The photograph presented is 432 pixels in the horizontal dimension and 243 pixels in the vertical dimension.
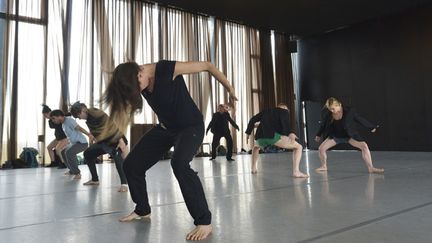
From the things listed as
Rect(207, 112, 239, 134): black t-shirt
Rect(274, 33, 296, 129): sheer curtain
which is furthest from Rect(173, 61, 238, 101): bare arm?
Rect(274, 33, 296, 129): sheer curtain

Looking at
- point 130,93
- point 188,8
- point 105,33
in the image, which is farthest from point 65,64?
point 130,93

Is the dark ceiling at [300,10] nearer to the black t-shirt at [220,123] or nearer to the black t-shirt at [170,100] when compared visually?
the black t-shirt at [220,123]

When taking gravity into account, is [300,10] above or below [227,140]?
above

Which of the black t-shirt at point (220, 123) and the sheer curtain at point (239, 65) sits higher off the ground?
the sheer curtain at point (239, 65)

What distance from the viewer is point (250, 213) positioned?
2.87 metres

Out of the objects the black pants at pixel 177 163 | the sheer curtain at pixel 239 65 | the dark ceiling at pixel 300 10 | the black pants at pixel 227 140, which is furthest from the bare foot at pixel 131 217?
the sheer curtain at pixel 239 65

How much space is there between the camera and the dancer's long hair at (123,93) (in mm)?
2314

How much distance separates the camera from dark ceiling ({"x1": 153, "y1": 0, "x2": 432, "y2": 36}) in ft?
40.4

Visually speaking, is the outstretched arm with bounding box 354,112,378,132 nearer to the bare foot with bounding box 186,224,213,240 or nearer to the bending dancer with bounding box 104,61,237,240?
the bending dancer with bounding box 104,61,237,240

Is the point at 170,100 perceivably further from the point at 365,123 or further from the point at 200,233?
the point at 365,123

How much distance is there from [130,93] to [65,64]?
30.1ft

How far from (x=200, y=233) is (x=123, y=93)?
37.1 inches

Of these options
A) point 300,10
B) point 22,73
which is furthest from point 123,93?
point 300,10

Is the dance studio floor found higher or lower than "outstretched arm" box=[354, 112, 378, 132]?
lower
